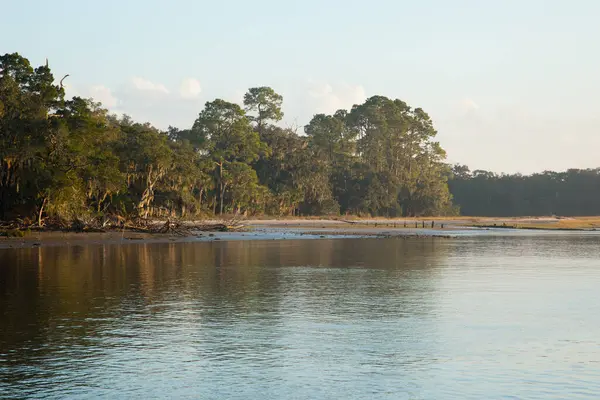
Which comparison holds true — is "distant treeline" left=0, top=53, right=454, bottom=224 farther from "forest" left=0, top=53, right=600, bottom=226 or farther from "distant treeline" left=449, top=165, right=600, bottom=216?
"distant treeline" left=449, top=165, right=600, bottom=216

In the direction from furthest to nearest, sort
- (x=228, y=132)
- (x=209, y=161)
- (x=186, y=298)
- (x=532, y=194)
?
(x=532, y=194) < (x=228, y=132) < (x=209, y=161) < (x=186, y=298)

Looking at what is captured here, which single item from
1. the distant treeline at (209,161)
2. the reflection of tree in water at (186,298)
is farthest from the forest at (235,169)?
the reflection of tree in water at (186,298)

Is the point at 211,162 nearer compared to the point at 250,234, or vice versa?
the point at 250,234

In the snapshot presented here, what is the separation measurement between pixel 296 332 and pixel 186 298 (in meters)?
7.21

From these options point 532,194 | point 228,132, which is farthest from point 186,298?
point 532,194

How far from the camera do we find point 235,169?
94.7 m

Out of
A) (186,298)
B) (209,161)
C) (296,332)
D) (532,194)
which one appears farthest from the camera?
(532,194)

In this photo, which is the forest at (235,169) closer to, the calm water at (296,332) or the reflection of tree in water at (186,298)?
the reflection of tree in water at (186,298)

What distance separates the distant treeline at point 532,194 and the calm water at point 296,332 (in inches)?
5098

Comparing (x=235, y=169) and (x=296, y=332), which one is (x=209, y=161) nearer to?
(x=235, y=169)

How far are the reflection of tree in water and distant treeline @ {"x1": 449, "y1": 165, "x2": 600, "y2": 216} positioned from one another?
401 ft

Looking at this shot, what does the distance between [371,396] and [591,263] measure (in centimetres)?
3201

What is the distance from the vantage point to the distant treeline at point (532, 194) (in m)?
160

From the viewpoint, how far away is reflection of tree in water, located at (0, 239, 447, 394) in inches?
690
